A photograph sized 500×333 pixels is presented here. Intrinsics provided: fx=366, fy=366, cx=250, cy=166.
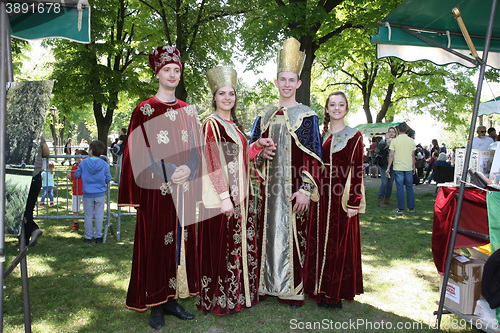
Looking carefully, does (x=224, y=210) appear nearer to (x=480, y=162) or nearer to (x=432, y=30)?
(x=480, y=162)

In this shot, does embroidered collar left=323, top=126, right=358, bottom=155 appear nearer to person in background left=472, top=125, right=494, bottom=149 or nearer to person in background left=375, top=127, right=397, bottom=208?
person in background left=375, top=127, right=397, bottom=208

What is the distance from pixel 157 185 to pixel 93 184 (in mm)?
3069

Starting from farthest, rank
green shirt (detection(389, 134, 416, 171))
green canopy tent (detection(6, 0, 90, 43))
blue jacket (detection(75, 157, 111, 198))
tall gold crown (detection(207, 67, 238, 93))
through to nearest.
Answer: green shirt (detection(389, 134, 416, 171)) < blue jacket (detection(75, 157, 111, 198)) < tall gold crown (detection(207, 67, 238, 93)) < green canopy tent (detection(6, 0, 90, 43))

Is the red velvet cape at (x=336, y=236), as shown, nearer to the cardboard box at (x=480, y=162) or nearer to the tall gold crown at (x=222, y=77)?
the cardboard box at (x=480, y=162)

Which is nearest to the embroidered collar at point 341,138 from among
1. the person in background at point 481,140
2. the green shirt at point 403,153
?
the green shirt at point 403,153

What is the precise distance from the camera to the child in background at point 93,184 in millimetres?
5641

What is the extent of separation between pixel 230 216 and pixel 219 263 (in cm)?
44

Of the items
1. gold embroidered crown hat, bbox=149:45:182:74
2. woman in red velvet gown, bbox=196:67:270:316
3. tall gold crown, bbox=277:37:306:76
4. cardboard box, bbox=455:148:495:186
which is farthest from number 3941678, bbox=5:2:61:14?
cardboard box, bbox=455:148:495:186

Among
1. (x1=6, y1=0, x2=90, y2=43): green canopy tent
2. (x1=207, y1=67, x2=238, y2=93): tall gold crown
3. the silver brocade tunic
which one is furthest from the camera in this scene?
the silver brocade tunic

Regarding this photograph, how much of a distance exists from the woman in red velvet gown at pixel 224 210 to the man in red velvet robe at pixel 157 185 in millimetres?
235

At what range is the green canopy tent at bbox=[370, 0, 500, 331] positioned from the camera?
2.90 metres

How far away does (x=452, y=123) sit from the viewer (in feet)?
76.0

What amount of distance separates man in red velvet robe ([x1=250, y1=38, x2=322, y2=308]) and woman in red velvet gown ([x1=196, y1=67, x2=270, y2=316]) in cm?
28

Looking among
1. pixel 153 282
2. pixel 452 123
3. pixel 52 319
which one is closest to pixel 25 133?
pixel 153 282
